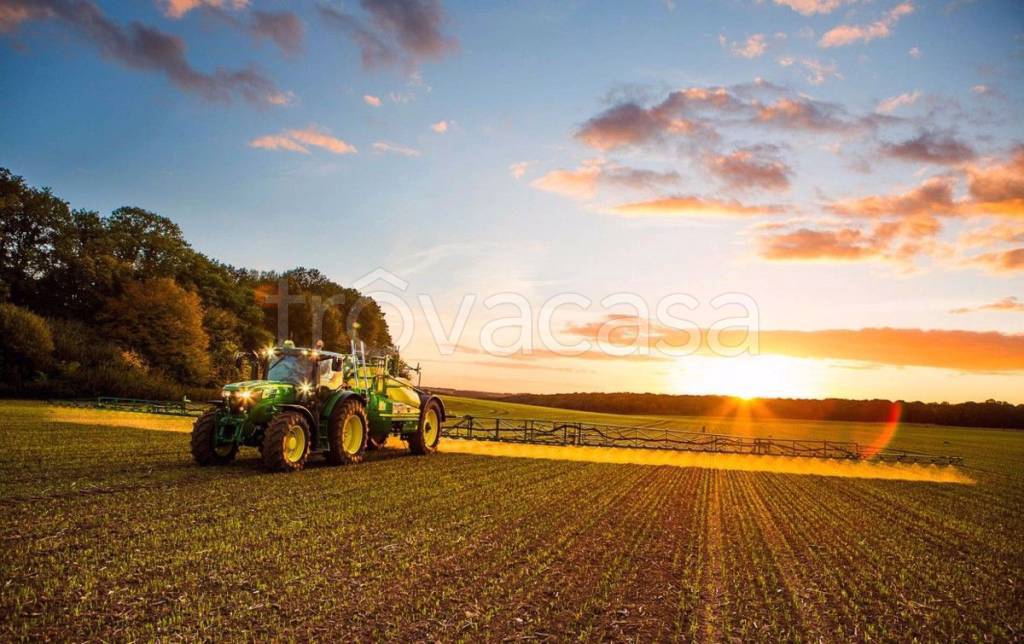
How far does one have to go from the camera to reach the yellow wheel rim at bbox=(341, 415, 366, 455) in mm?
19297

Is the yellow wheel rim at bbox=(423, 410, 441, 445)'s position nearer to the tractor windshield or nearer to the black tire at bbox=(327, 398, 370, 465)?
the black tire at bbox=(327, 398, 370, 465)

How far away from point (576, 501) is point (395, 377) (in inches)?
344

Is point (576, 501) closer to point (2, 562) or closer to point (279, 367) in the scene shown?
point (279, 367)

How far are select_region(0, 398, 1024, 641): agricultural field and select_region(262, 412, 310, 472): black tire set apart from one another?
55 cm

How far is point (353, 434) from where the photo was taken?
19.6 m

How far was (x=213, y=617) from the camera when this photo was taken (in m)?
6.77

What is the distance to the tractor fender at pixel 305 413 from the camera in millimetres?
17188

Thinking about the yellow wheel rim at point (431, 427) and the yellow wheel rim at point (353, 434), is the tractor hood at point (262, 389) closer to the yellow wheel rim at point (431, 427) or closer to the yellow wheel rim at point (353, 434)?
the yellow wheel rim at point (353, 434)

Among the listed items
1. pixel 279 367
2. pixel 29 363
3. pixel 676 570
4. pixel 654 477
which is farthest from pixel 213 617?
pixel 29 363

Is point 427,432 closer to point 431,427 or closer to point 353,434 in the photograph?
point 431,427

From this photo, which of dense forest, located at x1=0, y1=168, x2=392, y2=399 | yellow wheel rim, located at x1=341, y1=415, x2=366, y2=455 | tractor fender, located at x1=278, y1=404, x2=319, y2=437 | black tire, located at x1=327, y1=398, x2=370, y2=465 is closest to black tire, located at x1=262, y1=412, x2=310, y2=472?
tractor fender, located at x1=278, y1=404, x2=319, y2=437

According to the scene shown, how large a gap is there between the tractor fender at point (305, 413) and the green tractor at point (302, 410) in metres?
0.02

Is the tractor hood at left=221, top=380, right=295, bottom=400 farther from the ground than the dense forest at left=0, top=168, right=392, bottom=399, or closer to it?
closer to it

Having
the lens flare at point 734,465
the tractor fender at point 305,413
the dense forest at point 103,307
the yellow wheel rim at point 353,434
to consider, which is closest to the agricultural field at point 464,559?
the tractor fender at point 305,413
